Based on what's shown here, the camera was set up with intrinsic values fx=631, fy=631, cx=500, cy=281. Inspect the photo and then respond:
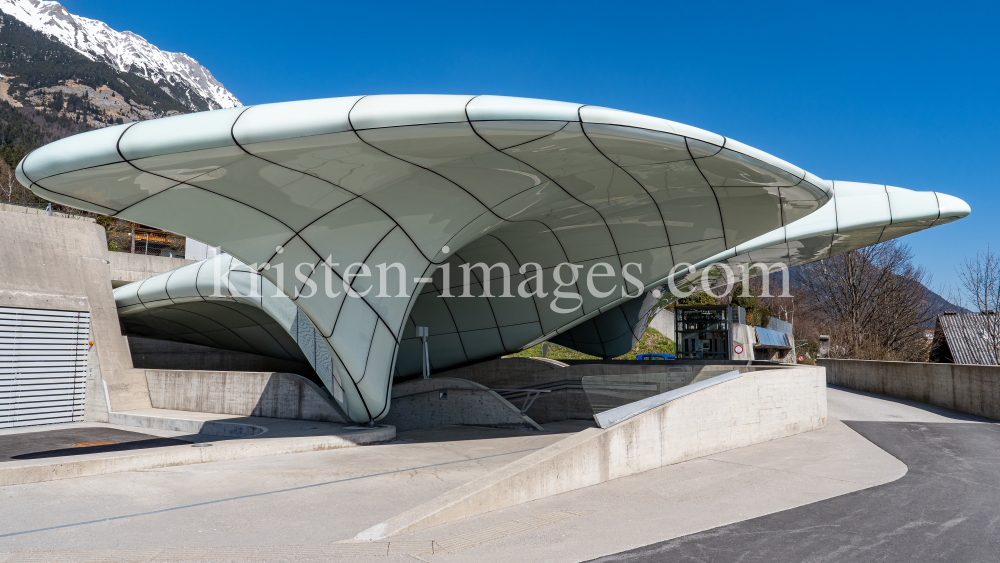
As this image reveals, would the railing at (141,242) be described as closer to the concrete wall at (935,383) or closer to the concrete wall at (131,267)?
the concrete wall at (131,267)

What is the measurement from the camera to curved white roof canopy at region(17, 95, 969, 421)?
400 inches

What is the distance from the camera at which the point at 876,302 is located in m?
46.1

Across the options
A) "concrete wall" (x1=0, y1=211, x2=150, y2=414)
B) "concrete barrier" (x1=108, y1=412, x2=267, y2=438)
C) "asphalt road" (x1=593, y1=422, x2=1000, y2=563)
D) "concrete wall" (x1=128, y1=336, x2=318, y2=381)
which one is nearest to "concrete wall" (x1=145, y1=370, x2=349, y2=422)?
"concrete wall" (x1=0, y1=211, x2=150, y2=414)

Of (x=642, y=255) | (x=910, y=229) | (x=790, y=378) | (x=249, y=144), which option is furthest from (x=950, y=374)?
(x=249, y=144)

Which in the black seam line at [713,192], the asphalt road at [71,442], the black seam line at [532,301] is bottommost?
the asphalt road at [71,442]

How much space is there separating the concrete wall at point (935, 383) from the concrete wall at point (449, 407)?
12.7m

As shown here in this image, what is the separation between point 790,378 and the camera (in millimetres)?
14133

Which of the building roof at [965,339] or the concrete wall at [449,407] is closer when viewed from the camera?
the concrete wall at [449,407]

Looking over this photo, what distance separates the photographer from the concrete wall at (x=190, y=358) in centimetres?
3075

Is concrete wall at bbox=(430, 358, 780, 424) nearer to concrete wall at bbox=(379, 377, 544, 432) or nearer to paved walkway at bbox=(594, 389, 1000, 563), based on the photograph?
concrete wall at bbox=(379, 377, 544, 432)

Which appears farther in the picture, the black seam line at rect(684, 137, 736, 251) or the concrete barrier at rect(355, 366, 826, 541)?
the black seam line at rect(684, 137, 736, 251)

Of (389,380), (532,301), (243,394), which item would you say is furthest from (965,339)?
(243,394)

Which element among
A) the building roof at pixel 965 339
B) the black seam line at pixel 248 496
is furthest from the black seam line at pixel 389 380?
the building roof at pixel 965 339

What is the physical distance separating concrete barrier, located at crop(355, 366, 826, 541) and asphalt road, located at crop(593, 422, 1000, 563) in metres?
2.09
